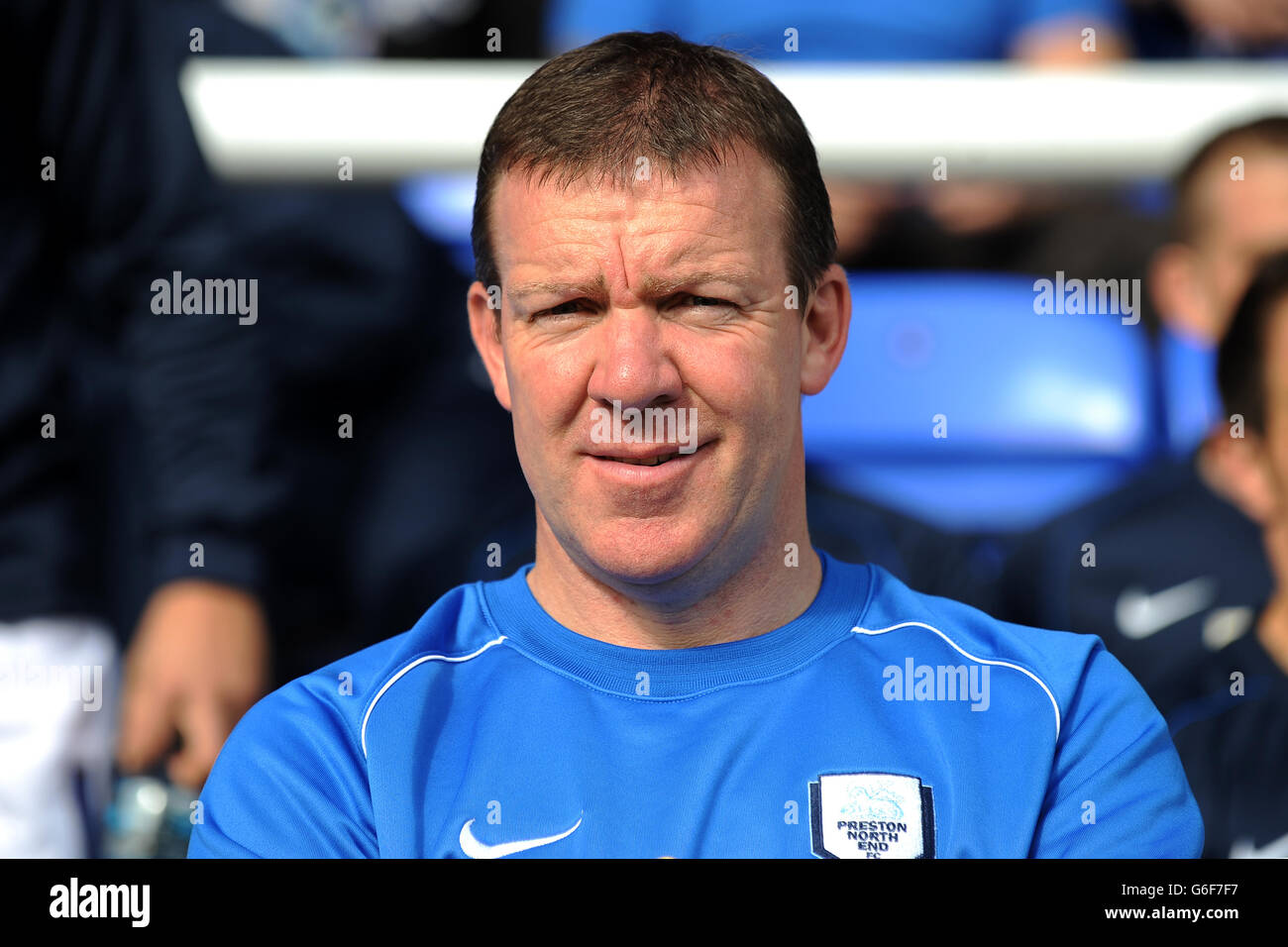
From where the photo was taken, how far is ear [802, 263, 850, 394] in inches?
49.9

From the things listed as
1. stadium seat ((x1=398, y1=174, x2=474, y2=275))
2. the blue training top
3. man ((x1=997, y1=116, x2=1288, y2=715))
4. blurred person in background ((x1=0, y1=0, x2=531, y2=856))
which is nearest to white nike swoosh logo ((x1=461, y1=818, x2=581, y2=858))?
the blue training top

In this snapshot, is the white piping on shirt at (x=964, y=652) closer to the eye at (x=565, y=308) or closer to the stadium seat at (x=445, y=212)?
the eye at (x=565, y=308)

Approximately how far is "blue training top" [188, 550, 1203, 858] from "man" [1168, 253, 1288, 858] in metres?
0.56

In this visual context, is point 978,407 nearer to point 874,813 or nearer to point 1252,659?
point 1252,659

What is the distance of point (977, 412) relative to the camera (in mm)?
2115

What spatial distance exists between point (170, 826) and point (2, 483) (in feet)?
1.85

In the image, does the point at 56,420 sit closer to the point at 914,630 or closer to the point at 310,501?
the point at 310,501

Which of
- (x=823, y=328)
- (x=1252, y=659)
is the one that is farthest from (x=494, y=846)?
(x=1252, y=659)

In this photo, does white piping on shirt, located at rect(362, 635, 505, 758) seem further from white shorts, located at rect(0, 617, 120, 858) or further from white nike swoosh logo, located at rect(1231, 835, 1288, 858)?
white nike swoosh logo, located at rect(1231, 835, 1288, 858)

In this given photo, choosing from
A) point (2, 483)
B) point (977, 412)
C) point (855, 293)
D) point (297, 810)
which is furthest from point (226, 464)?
point (977, 412)

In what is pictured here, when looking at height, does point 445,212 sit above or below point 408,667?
above

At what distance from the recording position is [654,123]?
46.1 inches

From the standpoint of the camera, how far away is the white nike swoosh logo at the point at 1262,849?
1.73 m

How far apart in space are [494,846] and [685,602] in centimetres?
28
